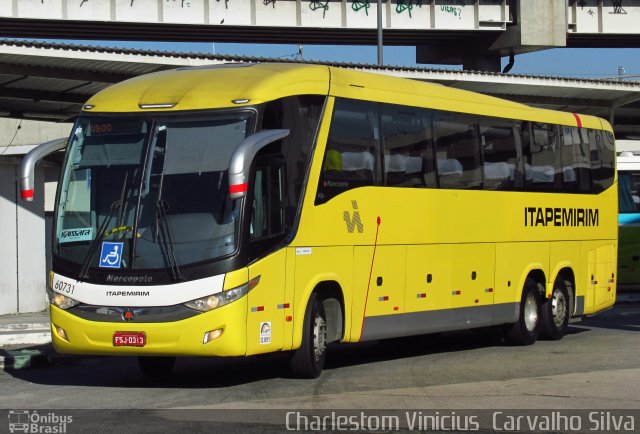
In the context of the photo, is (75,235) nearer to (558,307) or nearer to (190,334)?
(190,334)

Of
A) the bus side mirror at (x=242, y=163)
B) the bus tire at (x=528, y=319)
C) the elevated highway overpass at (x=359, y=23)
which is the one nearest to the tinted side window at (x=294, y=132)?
the bus side mirror at (x=242, y=163)

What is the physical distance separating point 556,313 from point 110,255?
8.80 metres

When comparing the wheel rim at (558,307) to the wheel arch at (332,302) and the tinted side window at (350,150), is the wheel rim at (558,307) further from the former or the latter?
the wheel arch at (332,302)

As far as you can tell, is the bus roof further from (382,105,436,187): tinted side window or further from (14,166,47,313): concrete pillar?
(14,166,47,313): concrete pillar

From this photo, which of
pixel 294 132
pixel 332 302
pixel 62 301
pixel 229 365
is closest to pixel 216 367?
pixel 229 365

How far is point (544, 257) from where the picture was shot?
1891 cm

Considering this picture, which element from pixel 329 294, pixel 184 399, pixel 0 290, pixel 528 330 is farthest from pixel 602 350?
pixel 0 290

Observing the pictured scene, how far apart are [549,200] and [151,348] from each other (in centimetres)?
844

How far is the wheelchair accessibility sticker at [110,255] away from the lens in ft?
41.6

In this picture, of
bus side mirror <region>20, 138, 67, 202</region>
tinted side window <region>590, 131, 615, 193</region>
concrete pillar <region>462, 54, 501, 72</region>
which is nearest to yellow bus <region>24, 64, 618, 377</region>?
bus side mirror <region>20, 138, 67, 202</region>

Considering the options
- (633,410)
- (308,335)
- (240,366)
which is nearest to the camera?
(633,410)

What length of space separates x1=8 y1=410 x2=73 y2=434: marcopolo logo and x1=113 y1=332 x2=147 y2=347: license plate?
5.02 feet

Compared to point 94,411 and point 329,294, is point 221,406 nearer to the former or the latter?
point 94,411

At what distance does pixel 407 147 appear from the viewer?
615 inches
